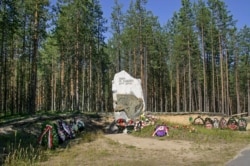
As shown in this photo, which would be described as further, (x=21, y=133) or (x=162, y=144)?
(x=21, y=133)

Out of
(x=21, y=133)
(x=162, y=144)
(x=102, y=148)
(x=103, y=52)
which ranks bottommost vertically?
(x=162, y=144)

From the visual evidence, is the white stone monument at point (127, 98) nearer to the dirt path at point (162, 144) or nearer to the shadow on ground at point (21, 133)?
the shadow on ground at point (21, 133)

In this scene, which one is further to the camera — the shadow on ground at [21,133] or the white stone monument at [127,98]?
the white stone monument at [127,98]

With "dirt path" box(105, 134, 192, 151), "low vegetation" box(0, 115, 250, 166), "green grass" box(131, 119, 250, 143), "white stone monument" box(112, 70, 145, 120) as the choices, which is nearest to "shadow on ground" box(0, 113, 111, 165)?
"low vegetation" box(0, 115, 250, 166)

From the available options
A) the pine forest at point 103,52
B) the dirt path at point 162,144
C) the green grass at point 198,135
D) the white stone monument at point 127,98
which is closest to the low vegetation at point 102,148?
the green grass at point 198,135

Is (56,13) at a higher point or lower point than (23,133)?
higher

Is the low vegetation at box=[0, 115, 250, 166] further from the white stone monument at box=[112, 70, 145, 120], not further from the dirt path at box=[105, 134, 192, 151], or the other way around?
the white stone monument at box=[112, 70, 145, 120]

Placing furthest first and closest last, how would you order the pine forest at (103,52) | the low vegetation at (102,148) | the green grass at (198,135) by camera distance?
the pine forest at (103,52) → the green grass at (198,135) → the low vegetation at (102,148)

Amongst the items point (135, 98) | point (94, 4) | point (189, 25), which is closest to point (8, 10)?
point (135, 98)

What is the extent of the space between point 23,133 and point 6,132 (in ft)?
3.26

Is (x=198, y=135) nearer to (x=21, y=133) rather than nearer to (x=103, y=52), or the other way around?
(x=21, y=133)

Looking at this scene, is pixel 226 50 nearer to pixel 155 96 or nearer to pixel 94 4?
pixel 155 96

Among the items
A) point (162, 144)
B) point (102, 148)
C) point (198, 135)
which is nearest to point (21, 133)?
point (102, 148)

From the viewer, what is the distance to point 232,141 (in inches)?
776
